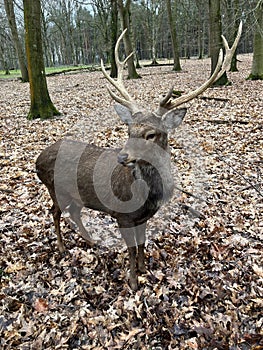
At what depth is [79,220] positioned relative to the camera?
13.9ft

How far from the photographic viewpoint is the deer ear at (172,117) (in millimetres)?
3215

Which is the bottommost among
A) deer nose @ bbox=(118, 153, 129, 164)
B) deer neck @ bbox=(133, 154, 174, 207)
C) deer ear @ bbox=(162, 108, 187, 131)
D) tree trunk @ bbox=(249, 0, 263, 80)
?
deer neck @ bbox=(133, 154, 174, 207)

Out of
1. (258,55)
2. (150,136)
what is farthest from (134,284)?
(258,55)

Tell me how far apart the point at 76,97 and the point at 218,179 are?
388 inches

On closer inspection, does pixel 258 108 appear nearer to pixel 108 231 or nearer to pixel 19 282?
pixel 108 231

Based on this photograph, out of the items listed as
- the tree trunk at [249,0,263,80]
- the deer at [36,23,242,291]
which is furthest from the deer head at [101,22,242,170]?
the tree trunk at [249,0,263,80]

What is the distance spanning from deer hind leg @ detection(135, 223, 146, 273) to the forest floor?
0.46 feet

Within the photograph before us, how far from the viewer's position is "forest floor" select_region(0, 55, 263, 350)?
3.02m

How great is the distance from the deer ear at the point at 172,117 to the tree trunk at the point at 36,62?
733 centimetres

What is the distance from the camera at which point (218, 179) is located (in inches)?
228

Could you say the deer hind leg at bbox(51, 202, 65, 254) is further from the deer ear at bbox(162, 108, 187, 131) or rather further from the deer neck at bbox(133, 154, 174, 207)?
the deer ear at bbox(162, 108, 187, 131)

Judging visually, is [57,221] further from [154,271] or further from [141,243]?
[154,271]

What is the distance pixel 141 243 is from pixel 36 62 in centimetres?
801

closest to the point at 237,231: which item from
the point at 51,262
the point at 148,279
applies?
the point at 148,279
